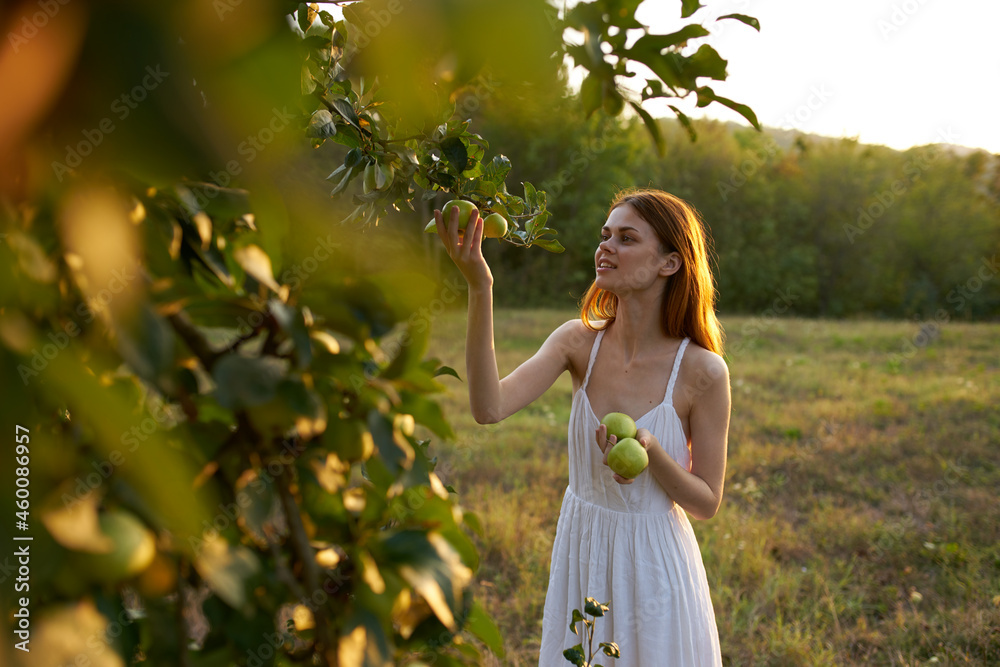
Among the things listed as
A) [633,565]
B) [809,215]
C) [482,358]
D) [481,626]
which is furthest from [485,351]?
[809,215]

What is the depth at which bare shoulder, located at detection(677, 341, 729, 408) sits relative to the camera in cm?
171

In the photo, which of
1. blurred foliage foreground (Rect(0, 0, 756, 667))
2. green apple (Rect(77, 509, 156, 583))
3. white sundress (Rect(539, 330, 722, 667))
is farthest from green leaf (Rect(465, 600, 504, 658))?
white sundress (Rect(539, 330, 722, 667))

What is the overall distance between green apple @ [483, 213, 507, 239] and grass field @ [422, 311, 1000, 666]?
906 millimetres

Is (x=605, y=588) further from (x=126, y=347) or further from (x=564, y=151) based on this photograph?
(x=564, y=151)

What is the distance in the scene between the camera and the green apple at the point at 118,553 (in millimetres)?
291

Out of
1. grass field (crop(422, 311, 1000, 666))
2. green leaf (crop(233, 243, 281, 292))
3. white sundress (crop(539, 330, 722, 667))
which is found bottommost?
grass field (crop(422, 311, 1000, 666))

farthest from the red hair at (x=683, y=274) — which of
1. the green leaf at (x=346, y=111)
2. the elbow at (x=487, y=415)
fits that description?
the green leaf at (x=346, y=111)

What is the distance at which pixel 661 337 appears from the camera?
1.86 m

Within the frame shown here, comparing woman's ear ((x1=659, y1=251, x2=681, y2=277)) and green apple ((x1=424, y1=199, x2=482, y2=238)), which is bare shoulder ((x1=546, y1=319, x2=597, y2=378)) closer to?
woman's ear ((x1=659, y1=251, x2=681, y2=277))

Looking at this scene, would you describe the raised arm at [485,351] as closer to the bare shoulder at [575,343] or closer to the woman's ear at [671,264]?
the bare shoulder at [575,343]

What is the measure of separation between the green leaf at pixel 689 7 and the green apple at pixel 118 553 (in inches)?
18.1

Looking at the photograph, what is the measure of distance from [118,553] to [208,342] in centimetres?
15

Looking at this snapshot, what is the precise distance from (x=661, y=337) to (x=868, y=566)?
A: 218 cm

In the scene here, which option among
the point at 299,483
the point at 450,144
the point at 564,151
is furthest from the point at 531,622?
the point at 564,151
